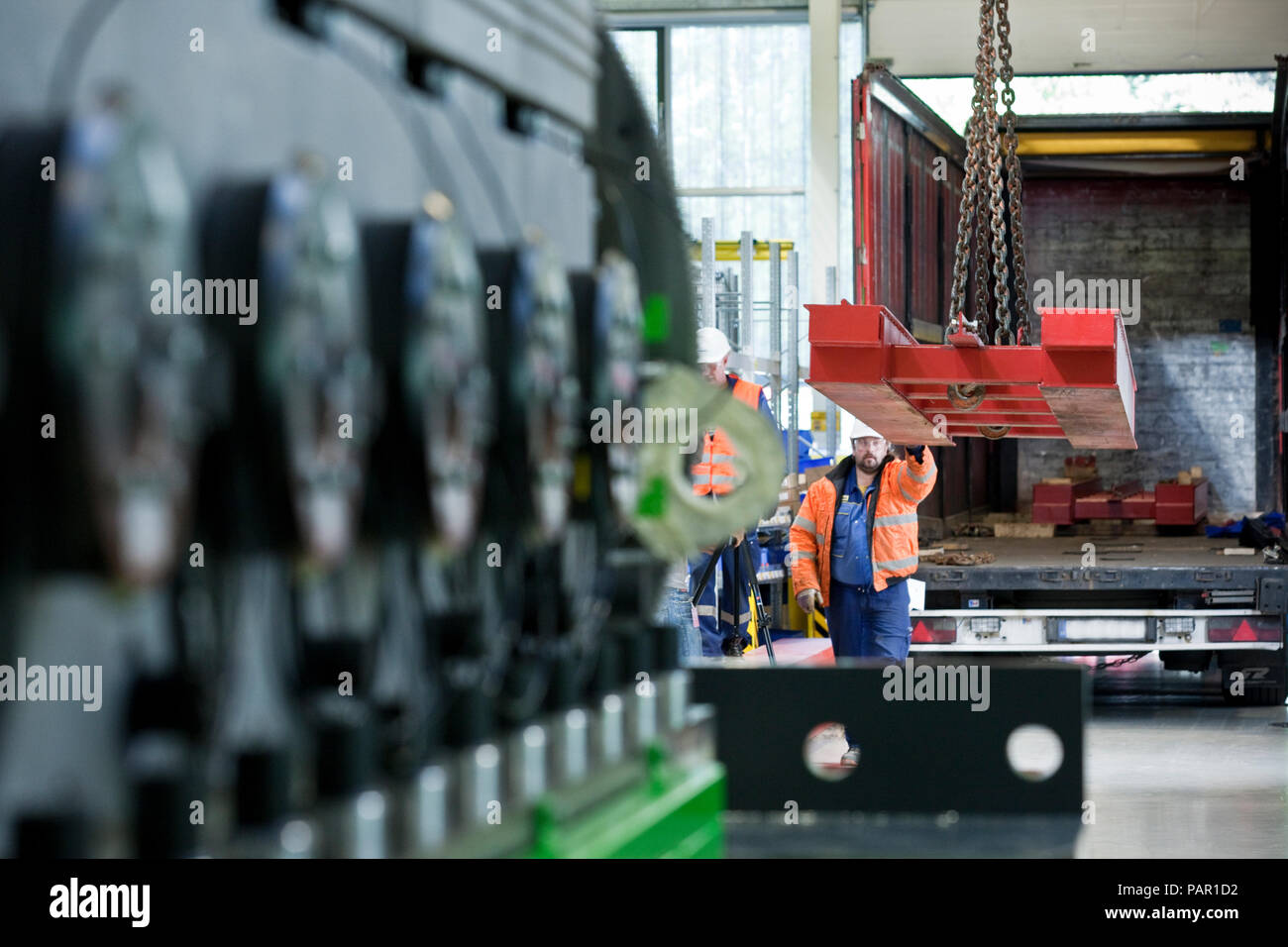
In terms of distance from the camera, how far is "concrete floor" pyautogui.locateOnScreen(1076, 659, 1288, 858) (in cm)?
425

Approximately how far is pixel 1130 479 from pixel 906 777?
10918 mm

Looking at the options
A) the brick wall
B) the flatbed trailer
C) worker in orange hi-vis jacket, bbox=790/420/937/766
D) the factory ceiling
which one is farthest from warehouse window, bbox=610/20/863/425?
worker in orange hi-vis jacket, bbox=790/420/937/766

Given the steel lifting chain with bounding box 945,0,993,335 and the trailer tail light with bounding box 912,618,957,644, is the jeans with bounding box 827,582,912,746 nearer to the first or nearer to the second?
the trailer tail light with bounding box 912,618,957,644

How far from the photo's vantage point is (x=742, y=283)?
7477mm

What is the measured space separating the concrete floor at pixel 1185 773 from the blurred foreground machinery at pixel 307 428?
2.65 metres

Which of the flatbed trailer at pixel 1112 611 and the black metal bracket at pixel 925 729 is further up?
the black metal bracket at pixel 925 729

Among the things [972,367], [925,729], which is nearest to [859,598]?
[972,367]

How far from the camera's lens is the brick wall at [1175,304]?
36.1ft

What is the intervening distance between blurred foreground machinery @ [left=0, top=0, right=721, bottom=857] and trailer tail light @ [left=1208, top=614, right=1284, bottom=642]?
6.24 m

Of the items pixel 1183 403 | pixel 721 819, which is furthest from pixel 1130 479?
pixel 721 819

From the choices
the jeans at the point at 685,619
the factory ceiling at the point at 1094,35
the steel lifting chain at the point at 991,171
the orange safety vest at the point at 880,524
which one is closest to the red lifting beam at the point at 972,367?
the steel lifting chain at the point at 991,171

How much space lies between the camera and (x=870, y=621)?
18.0ft

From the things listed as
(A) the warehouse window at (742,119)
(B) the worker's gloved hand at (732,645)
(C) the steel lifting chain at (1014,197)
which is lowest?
(B) the worker's gloved hand at (732,645)

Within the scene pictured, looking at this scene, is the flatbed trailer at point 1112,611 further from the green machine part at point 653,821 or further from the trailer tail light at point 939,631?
the green machine part at point 653,821
